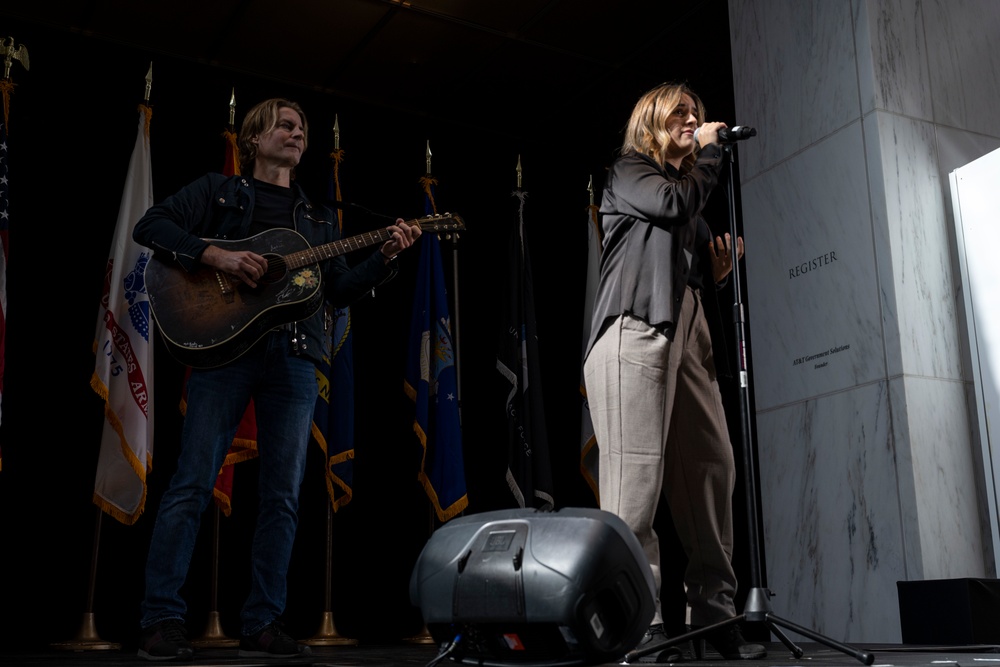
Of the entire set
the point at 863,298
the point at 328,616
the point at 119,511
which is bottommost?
the point at 328,616

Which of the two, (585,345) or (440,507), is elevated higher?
(585,345)

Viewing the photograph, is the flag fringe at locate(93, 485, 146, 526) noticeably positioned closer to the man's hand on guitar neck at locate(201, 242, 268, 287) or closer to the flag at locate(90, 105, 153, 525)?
the flag at locate(90, 105, 153, 525)

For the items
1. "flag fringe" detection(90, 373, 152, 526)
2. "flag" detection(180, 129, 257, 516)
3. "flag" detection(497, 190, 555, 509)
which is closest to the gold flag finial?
A: "flag" detection(180, 129, 257, 516)

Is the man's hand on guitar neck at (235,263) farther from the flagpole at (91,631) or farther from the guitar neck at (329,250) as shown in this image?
the flagpole at (91,631)

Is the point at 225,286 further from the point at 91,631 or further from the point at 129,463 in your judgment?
the point at 91,631

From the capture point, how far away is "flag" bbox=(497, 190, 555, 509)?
4.57m

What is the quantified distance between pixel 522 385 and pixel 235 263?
2473 mm

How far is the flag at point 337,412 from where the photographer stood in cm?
411

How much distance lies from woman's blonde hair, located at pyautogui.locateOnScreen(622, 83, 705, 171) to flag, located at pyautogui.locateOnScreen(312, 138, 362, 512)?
209 centimetres

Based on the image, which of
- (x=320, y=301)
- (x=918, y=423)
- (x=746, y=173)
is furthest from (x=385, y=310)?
(x=918, y=423)

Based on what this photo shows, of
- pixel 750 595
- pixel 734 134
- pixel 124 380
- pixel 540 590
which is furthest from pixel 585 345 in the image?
pixel 540 590

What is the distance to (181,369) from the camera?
14.0 feet

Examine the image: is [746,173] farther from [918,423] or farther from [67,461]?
[67,461]

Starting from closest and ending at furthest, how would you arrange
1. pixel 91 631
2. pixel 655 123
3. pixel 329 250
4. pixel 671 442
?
pixel 671 442, pixel 655 123, pixel 329 250, pixel 91 631
